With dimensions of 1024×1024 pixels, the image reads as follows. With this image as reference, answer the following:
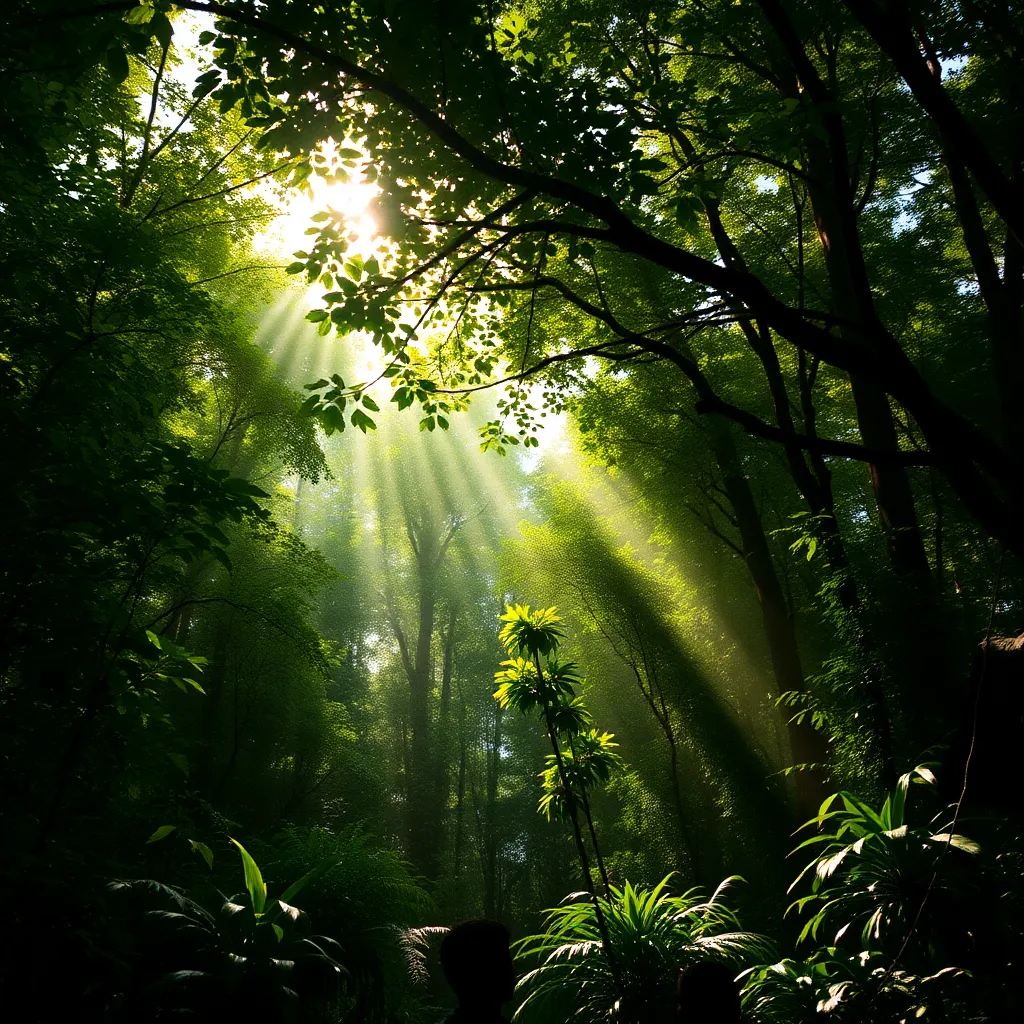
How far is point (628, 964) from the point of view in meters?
2.96

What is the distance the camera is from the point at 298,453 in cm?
791

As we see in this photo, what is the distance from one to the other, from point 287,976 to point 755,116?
3.62m

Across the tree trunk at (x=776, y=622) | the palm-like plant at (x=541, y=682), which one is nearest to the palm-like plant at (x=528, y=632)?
the palm-like plant at (x=541, y=682)

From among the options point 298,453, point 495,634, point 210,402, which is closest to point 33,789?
point 298,453

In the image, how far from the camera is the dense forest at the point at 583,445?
5.82 ft

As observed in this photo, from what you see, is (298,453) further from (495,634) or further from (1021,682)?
(495,634)

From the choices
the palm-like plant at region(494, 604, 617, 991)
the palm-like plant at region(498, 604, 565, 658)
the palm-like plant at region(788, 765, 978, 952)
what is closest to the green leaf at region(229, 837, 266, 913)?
the palm-like plant at region(494, 604, 617, 991)

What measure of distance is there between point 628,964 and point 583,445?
454cm

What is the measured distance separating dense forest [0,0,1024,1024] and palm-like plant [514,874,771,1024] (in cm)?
2

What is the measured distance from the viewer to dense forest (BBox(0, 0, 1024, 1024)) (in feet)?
5.82

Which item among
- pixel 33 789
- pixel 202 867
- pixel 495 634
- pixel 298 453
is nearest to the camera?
pixel 33 789

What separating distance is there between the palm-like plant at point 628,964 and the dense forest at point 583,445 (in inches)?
0.7

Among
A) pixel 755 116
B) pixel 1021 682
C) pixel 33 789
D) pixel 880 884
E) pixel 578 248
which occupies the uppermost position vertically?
pixel 755 116

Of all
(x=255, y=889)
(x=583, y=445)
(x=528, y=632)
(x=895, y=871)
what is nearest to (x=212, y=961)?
(x=255, y=889)
